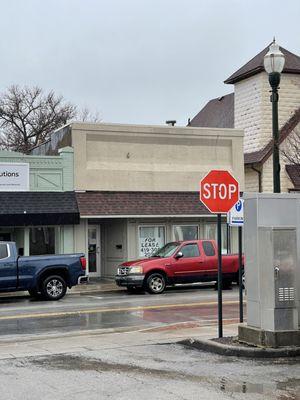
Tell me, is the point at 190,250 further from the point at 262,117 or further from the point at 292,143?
the point at 262,117

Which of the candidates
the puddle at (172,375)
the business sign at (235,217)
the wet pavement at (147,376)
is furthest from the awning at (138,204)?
the puddle at (172,375)

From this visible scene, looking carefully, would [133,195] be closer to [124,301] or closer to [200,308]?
[124,301]

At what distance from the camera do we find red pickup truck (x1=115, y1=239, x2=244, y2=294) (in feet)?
67.9

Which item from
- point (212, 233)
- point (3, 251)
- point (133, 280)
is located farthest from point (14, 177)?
point (212, 233)

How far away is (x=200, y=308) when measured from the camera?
644 inches

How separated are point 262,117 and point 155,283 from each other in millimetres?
11821

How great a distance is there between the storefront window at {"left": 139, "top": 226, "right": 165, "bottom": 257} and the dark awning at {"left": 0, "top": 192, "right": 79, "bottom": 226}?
3113mm

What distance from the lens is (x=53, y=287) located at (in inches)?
760

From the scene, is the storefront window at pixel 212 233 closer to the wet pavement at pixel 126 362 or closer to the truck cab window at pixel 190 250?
the truck cab window at pixel 190 250

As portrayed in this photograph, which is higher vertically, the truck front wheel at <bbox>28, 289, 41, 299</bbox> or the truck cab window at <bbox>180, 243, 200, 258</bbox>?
the truck cab window at <bbox>180, 243, 200, 258</bbox>

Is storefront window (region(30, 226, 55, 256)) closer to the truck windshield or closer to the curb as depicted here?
the truck windshield

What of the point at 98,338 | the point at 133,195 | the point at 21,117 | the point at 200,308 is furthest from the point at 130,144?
the point at 21,117

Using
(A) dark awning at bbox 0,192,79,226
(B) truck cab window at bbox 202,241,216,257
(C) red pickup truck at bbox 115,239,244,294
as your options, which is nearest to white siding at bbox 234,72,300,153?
(B) truck cab window at bbox 202,241,216,257

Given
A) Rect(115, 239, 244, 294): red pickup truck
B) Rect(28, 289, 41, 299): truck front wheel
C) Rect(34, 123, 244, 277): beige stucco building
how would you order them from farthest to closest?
Rect(34, 123, 244, 277): beige stucco building → Rect(115, 239, 244, 294): red pickup truck → Rect(28, 289, 41, 299): truck front wheel
